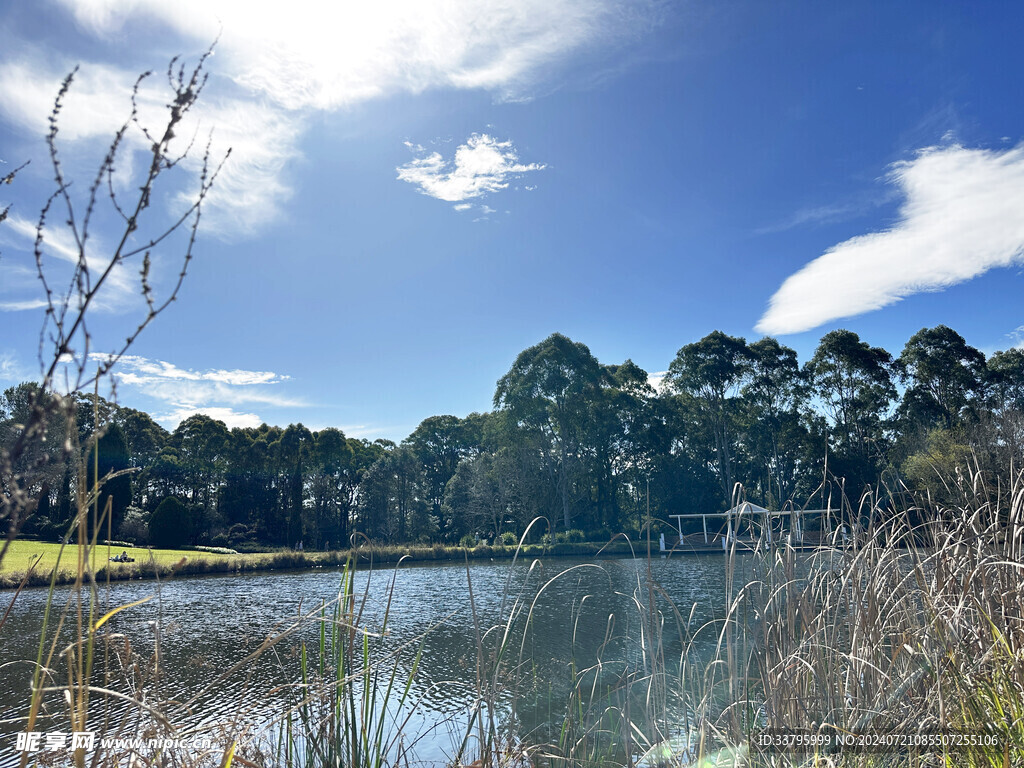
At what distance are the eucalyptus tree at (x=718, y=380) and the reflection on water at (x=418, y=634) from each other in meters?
15.4

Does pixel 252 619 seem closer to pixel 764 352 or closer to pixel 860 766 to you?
pixel 860 766

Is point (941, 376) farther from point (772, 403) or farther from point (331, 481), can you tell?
point (331, 481)

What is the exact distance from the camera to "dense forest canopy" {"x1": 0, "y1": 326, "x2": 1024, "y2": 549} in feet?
88.7

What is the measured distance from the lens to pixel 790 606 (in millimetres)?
2467

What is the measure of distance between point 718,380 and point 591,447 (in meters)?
7.12

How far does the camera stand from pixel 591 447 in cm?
3158

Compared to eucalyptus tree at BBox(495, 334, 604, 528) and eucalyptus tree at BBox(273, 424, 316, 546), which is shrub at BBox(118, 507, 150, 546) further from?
eucalyptus tree at BBox(495, 334, 604, 528)

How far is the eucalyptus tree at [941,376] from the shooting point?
86.0ft

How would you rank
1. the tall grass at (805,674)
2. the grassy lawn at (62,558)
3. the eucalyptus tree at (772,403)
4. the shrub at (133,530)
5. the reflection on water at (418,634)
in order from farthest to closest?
the eucalyptus tree at (772,403), the shrub at (133,530), the grassy lawn at (62,558), the reflection on water at (418,634), the tall grass at (805,674)

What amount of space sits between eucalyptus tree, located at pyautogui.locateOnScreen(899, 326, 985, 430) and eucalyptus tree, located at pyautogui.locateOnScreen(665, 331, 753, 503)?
23.0 ft

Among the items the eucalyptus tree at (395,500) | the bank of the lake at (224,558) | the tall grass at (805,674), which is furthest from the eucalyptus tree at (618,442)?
the tall grass at (805,674)

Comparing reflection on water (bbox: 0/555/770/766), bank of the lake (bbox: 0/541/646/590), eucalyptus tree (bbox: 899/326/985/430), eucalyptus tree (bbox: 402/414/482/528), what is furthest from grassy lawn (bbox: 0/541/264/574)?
eucalyptus tree (bbox: 899/326/985/430)

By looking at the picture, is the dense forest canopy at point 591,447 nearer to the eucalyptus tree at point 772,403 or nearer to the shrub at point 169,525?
the eucalyptus tree at point 772,403

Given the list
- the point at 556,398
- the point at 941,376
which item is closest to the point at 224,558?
the point at 556,398
